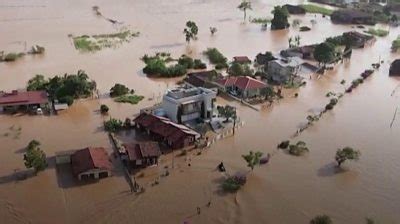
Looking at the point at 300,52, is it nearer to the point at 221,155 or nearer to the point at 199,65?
the point at 199,65

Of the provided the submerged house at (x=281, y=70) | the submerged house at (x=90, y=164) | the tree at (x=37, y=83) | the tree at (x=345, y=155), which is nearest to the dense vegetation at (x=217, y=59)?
the submerged house at (x=281, y=70)

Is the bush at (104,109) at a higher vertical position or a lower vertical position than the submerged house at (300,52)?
lower

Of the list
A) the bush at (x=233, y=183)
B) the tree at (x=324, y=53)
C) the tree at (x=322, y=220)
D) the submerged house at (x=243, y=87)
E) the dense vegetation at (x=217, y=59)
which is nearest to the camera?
the tree at (x=322, y=220)

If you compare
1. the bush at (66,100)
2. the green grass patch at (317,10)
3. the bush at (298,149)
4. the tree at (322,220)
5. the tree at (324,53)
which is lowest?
the tree at (322,220)

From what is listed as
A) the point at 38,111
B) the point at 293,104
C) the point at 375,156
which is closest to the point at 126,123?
the point at 38,111

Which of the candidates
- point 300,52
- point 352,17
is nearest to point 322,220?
point 300,52

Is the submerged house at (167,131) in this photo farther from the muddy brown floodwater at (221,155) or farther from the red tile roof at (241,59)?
the red tile roof at (241,59)

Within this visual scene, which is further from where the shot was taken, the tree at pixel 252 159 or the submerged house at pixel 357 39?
the submerged house at pixel 357 39
